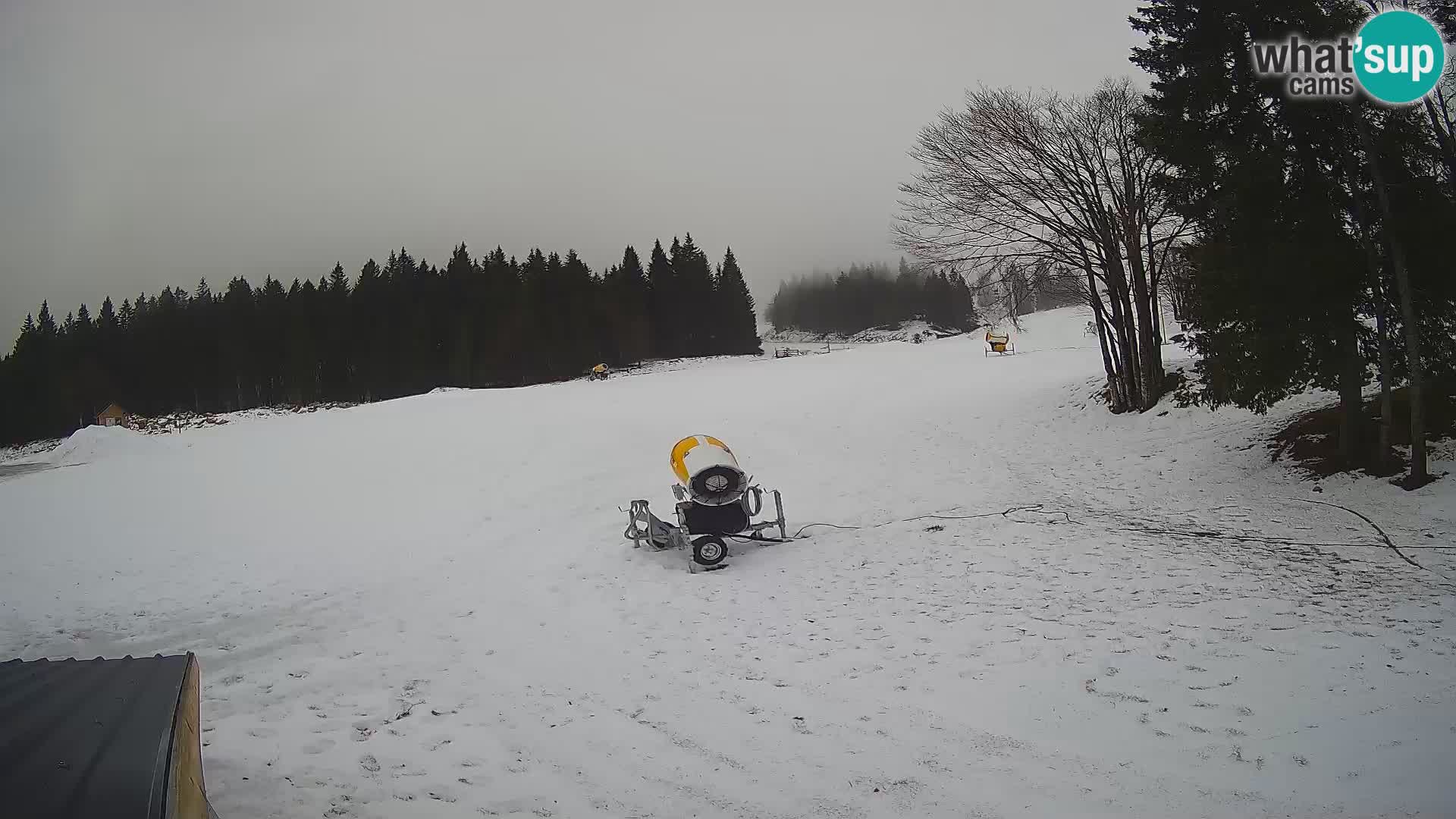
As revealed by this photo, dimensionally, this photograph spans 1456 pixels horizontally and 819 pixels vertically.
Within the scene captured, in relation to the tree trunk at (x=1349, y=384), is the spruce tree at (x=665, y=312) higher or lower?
higher

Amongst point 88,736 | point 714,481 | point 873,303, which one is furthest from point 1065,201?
point 873,303

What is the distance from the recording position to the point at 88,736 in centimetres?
209

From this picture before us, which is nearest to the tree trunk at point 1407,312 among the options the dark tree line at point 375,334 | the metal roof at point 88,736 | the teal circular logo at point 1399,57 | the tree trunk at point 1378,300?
the tree trunk at point 1378,300

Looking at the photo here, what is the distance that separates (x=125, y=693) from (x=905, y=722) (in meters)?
4.08

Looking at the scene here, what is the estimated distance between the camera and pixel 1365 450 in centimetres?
877

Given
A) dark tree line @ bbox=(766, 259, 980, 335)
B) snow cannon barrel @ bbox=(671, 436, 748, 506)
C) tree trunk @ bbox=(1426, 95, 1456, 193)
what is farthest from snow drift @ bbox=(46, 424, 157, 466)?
dark tree line @ bbox=(766, 259, 980, 335)

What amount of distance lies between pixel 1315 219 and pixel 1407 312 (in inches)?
65.8

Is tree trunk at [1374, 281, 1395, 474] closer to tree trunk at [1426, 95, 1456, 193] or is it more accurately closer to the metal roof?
tree trunk at [1426, 95, 1456, 193]

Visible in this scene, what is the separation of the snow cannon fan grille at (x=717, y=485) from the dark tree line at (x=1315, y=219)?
7.43 m

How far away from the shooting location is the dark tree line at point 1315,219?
793 centimetres

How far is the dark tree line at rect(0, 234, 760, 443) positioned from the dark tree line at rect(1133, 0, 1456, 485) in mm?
40608

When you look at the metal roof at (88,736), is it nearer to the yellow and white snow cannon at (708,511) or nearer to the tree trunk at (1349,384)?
the yellow and white snow cannon at (708,511)

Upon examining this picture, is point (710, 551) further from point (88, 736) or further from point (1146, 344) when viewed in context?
point (1146, 344)

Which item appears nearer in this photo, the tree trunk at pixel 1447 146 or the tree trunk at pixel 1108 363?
the tree trunk at pixel 1447 146
